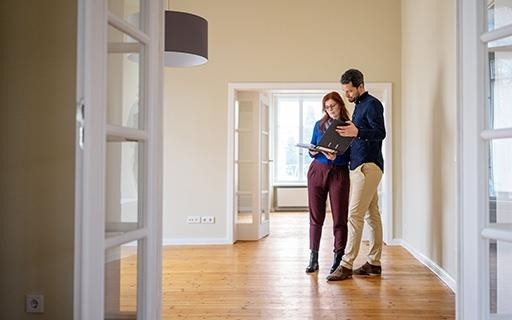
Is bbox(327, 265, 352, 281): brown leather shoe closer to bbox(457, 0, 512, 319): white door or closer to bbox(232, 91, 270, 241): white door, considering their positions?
bbox(457, 0, 512, 319): white door

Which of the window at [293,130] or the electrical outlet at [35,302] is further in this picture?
the window at [293,130]

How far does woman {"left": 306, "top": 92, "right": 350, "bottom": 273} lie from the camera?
13.6 ft

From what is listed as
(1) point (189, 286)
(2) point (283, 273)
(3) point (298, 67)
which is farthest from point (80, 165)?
(3) point (298, 67)

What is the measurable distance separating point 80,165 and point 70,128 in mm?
758

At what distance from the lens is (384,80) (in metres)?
5.93

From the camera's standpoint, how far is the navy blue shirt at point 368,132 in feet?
13.0

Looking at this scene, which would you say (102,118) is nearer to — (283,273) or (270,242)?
(283,273)

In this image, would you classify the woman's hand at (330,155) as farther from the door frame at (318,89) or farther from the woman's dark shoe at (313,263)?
the door frame at (318,89)

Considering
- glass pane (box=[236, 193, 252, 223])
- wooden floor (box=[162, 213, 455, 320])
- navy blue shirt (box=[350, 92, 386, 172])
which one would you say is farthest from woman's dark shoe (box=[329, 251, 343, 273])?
glass pane (box=[236, 193, 252, 223])

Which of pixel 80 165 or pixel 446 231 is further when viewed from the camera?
pixel 446 231

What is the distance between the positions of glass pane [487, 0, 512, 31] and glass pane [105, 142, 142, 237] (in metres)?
1.63

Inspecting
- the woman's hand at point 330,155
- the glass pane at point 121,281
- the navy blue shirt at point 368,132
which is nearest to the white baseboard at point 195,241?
the woman's hand at point 330,155

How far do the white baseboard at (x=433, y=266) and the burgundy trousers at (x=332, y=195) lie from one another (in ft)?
2.77

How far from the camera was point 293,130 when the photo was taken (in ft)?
38.2
